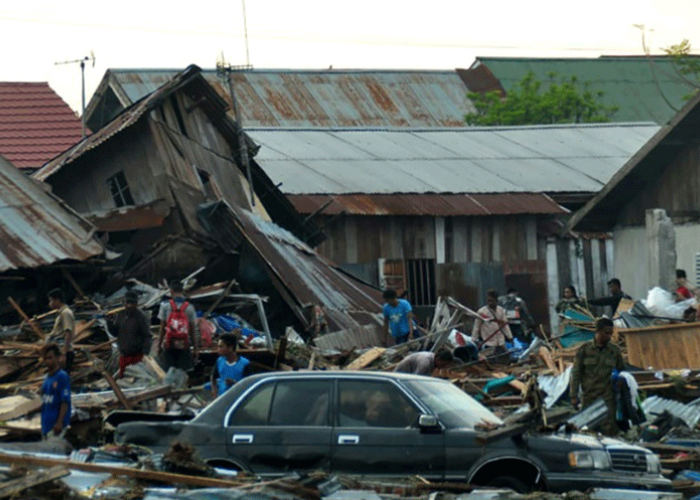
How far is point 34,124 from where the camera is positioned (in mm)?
38719

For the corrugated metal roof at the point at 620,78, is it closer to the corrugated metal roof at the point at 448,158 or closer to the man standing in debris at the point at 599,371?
the corrugated metal roof at the point at 448,158

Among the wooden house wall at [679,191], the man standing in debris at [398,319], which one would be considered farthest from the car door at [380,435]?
the wooden house wall at [679,191]

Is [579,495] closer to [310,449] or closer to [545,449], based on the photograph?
[545,449]

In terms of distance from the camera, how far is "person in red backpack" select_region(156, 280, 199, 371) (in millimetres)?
19938

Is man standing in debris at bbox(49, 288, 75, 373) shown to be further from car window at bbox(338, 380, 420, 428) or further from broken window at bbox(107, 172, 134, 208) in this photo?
car window at bbox(338, 380, 420, 428)

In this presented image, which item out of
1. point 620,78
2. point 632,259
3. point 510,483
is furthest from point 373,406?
point 620,78

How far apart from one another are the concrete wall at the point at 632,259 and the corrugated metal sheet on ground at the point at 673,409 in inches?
405

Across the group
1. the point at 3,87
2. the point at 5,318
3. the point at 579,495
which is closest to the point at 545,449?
the point at 579,495

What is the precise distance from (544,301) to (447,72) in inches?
1107

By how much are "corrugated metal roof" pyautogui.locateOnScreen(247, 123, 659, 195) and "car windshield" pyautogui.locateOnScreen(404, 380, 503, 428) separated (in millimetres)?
22154

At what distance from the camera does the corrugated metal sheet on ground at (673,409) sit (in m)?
17.6

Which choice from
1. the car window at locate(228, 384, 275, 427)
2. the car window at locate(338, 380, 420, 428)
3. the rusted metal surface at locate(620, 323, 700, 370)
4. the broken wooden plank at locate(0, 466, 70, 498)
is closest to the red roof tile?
the rusted metal surface at locate(620, 323, 700, 370)

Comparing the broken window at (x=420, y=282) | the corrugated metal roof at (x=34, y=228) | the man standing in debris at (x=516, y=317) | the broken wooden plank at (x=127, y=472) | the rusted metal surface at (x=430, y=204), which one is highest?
the rusted metal surface at (x=430, y=204)

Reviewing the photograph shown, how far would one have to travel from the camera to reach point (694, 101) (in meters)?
25.3
